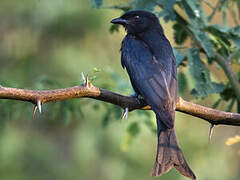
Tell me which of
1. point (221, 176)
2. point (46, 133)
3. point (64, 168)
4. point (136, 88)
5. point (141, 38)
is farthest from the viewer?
point (46, 133)

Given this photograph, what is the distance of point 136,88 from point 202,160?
2.91 metres

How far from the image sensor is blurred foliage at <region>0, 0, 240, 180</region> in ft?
18.4

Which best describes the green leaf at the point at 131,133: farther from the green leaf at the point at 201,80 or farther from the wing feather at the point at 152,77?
the green leaf at the point at 201,80

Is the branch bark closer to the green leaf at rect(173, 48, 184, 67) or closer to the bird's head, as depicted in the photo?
the green leaf at rect(173, 48, 184, 67)

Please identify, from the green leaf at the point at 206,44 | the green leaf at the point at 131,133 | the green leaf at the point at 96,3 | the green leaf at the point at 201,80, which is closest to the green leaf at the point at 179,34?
the green leaf at the point at 206,44

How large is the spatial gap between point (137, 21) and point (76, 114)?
1.18 metres

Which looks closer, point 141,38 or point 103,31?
point 141,38

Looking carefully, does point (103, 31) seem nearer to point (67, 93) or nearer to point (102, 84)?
point (102, 84)

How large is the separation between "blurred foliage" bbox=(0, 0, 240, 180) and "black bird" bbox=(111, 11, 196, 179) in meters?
0.29

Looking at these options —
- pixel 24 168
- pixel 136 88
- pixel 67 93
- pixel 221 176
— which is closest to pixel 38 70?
pixel 24 168

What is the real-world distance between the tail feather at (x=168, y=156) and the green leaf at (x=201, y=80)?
573 millimetres

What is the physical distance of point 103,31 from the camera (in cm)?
820

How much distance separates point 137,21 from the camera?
540cm

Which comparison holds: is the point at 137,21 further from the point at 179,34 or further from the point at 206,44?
the point at 206,44
